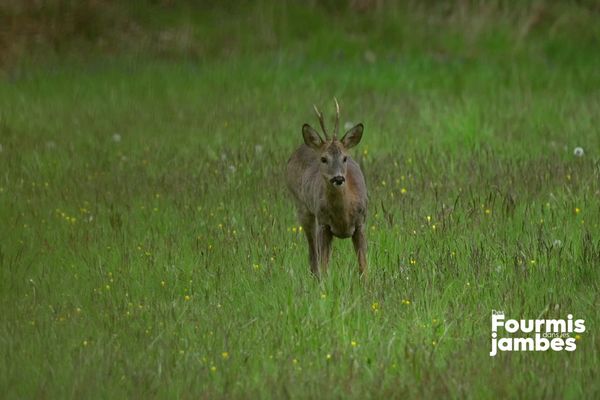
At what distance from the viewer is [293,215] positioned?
10180 millimetres

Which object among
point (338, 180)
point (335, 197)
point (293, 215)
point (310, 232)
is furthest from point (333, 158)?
point (293, 215)

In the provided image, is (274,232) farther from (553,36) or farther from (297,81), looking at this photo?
(553,36)

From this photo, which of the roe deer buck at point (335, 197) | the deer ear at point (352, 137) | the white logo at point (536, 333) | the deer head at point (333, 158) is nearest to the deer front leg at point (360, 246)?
the roe deer buck at point (335, 197)

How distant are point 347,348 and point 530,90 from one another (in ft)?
30.0

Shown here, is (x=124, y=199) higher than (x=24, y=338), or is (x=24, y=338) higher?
(x=24, y=338)

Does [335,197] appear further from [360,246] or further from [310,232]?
[310,232]

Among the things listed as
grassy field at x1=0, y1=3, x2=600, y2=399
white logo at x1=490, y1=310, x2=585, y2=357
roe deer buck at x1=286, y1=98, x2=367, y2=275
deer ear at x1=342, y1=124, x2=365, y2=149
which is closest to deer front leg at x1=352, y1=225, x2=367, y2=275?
roe deer buck at x1=286, y1=98, x2=367, y2=275

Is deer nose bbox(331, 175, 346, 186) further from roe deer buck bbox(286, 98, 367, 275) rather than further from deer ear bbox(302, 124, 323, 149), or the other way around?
deer ear bbox(302, 124, 323, 149)

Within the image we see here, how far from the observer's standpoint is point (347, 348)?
6922 millimetres

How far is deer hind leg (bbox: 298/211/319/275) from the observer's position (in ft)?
28.6

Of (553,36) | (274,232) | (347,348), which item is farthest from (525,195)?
(553,36)

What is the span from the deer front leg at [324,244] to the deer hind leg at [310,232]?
0.28 m

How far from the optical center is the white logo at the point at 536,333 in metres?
6.88

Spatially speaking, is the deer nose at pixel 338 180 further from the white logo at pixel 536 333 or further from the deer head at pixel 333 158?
the white logo at pixel 536 333
